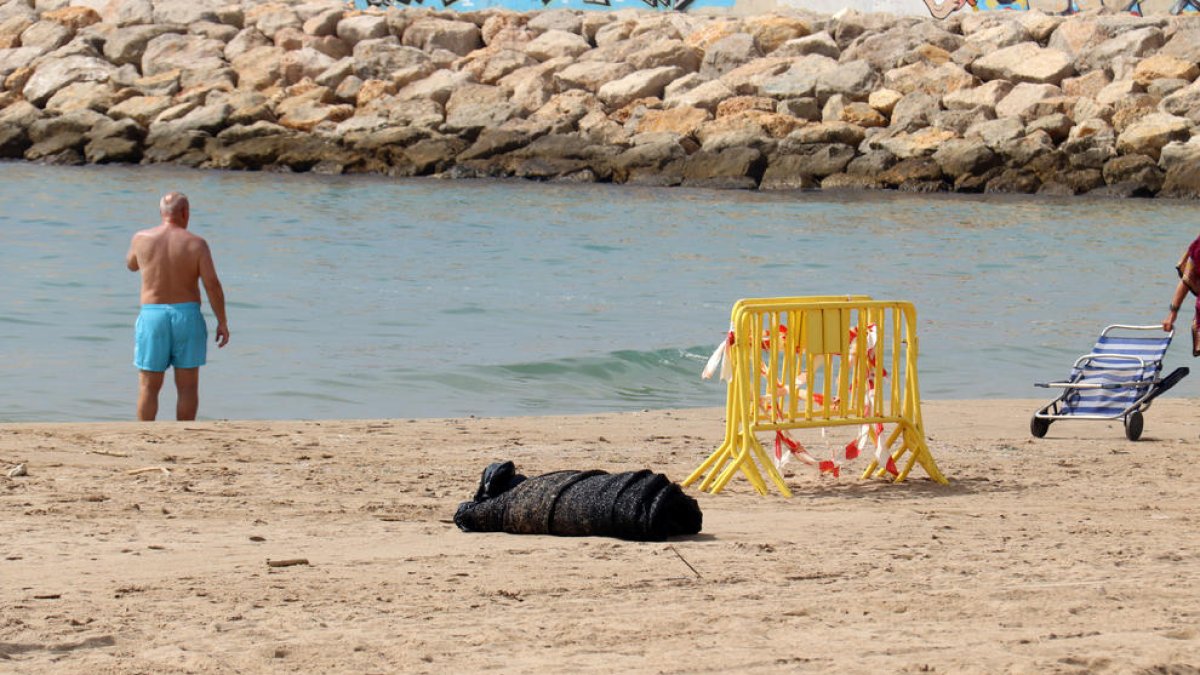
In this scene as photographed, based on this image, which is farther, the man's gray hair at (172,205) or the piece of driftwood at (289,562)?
the man's gray hair at (172,205)

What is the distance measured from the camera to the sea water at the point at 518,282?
Result: 12258 millimetres

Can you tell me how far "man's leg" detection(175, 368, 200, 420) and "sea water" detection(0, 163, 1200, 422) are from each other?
150cm

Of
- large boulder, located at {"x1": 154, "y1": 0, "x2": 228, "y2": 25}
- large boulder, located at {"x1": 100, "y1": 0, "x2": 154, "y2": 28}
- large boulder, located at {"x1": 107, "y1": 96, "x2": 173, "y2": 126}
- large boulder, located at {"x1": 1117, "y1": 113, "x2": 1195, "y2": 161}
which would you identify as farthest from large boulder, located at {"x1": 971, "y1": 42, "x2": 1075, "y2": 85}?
large boulder, located at {"x1": 100, "y1": 0, "x2": 154, "y2": 28}

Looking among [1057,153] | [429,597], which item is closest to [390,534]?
[429,597]

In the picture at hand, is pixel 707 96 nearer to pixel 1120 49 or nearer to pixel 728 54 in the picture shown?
pixel 728 54

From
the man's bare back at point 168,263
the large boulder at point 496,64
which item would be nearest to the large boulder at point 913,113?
the large boulder at point 496,64

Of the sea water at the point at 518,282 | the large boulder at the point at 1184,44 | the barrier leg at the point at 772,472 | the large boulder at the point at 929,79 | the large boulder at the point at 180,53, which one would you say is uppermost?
the large boulder at the point at 1184,44

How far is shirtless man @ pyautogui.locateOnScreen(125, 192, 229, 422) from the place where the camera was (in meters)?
8.92

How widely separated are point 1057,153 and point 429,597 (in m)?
27.5

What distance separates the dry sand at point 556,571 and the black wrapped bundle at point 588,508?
0.26 ft

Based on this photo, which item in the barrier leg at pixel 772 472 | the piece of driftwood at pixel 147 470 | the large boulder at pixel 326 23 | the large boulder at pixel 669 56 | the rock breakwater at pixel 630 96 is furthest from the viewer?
the large boulder at pixel 326 23

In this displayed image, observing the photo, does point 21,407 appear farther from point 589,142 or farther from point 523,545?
point 589,142

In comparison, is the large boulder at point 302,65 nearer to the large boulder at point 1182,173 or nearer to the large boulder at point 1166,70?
the large boulder at point 1166,70

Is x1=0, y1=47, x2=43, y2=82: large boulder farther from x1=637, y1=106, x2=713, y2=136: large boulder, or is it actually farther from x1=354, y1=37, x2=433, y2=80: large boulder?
x1=637, y1=106, x2=713, y2=136: large boulder
